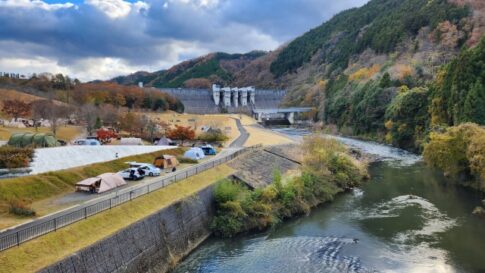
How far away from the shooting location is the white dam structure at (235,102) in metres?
130

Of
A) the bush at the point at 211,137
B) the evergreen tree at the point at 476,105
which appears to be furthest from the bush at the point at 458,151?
the bush at the point at 211,137

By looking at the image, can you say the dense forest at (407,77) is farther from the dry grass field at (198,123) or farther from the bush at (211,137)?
the dry grass field at (198,123)

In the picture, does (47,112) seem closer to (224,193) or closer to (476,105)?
(224,193)

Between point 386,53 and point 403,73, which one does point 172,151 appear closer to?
point 403,73

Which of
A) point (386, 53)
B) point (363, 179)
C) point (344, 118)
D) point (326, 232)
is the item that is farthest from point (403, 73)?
point (326, 232)

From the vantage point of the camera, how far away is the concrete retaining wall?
15.4 meters

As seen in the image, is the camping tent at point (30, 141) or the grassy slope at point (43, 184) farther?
the camping tent at point (30, 141)

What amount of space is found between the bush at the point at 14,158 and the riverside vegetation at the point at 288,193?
11.3m

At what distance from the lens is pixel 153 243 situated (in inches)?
773

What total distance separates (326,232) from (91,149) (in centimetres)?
1733

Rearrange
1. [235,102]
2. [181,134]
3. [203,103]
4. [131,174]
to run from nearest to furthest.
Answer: [131,174], [181,134], [203,103], [235,102]

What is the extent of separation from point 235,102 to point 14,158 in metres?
126

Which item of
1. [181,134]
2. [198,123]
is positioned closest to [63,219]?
[181,134]

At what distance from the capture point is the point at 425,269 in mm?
20031
